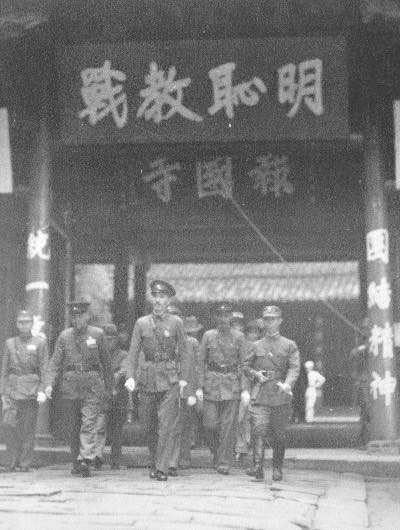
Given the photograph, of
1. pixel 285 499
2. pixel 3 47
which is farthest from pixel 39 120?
pixel 285 499

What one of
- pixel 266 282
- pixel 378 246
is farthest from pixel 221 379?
pixel 266 282

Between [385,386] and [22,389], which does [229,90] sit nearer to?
[385,386]

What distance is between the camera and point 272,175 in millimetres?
13812

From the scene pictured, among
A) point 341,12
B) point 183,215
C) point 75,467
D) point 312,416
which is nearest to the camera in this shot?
point 75,467

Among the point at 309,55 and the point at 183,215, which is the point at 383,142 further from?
the point at 183,215

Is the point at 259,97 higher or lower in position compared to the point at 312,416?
higher

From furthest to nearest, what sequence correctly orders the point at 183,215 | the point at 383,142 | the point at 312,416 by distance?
the point at 312,416 < the point at 183,215 < the point at 383,142

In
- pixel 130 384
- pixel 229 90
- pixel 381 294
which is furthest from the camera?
pixel 229 90

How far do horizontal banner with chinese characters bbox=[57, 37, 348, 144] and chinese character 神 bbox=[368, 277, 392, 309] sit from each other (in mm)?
1824

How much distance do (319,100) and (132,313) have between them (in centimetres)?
465

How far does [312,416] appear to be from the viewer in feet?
61.1

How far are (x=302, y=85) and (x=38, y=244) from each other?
3707 millimetres

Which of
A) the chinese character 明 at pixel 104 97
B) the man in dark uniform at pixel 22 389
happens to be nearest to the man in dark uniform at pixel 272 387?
the man in dark uniform at pixel 22 389

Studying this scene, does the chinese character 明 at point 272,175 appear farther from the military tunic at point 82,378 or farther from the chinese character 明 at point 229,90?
the military tunic at point 82,378
